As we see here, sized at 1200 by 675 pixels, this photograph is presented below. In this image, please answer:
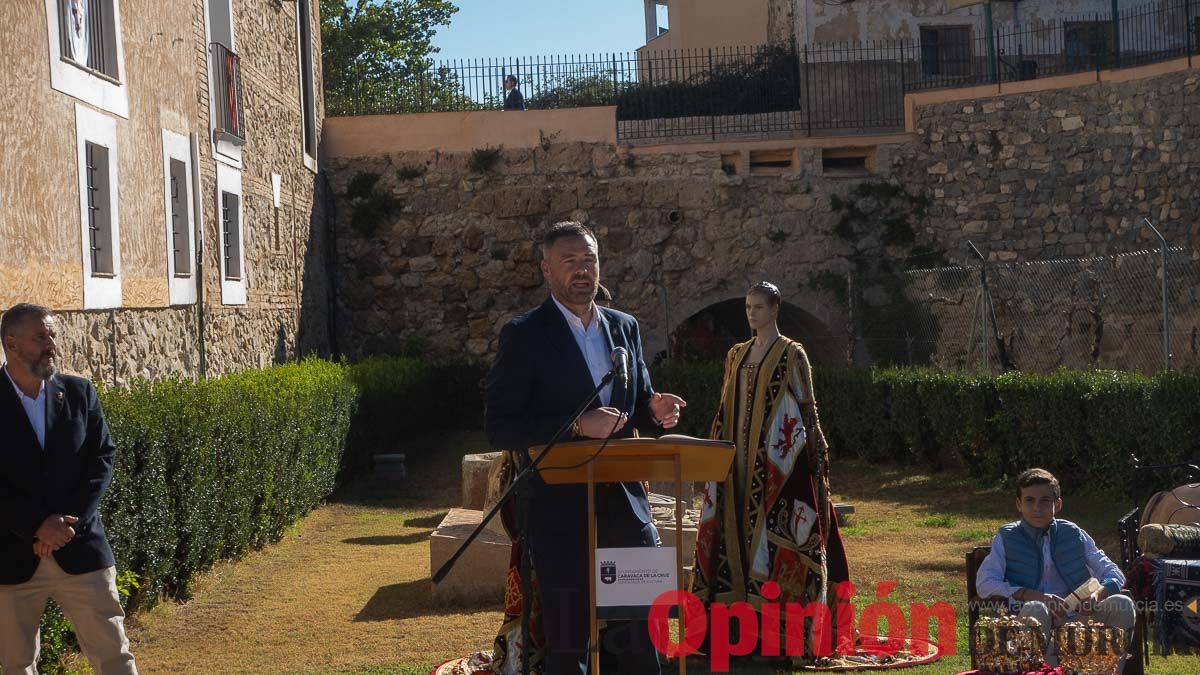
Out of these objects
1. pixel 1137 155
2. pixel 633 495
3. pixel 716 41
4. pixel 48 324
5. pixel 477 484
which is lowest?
pixel 477 484

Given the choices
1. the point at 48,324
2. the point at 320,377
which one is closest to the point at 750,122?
the point at 320,377

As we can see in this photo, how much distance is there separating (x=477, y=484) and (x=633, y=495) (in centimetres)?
740

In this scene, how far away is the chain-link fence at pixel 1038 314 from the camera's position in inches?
627

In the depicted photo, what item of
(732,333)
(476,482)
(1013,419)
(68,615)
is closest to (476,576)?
(476,482)

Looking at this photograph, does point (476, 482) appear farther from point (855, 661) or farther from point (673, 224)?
point (673, 224)

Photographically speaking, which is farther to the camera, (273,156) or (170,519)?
(273,156)

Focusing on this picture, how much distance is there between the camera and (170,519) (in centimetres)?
888

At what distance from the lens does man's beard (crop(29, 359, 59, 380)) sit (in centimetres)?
568

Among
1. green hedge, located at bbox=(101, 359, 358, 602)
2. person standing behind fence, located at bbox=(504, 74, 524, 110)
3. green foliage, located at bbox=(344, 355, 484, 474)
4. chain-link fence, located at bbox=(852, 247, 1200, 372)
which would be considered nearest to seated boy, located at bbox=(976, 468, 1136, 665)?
green hedge, located at bbox=(101, 359, 358, 602)

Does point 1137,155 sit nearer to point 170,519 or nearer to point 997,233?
point 997,233

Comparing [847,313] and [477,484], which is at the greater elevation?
[847,313]

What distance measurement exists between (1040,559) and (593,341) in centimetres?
244

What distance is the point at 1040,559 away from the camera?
6008mm

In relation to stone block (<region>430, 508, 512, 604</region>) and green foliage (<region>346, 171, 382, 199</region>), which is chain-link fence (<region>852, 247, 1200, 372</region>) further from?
stone block (<region>430, 508, 512, 604</region>)
